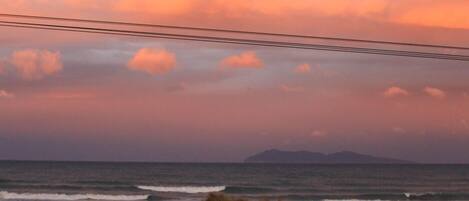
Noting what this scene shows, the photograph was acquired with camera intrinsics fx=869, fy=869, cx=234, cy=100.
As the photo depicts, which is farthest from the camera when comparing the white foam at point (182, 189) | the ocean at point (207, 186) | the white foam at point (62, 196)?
the white foam at point (182, 189)

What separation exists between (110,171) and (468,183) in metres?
31.9

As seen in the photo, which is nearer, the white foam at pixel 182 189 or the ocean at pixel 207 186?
the ocean at pixel 207 186

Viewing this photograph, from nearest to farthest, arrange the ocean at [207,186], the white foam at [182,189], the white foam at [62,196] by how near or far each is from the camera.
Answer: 1. the white foam at [62,196]
2. the ocean at [207,186]
3. the white foam at [182,189]

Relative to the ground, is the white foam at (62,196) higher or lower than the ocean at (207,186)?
lower

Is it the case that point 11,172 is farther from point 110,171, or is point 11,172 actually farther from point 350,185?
point 350,185

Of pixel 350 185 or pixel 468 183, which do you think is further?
pixel 468 183

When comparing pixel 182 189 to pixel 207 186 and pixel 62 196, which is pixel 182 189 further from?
pixel 62 196

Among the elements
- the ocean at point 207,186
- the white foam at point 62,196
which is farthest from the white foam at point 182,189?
the white foam at point 62,196

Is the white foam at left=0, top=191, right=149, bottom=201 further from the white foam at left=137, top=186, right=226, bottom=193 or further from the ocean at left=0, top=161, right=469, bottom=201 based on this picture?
the white foam at left=137, top=186, right=226, bottom=193

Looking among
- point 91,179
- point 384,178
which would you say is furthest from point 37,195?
point 384,178

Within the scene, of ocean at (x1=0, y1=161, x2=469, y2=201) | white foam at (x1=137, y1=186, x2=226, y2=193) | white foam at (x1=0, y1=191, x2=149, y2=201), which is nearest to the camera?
white foam at (x1=0, y1=191, x2=149, y2=201)

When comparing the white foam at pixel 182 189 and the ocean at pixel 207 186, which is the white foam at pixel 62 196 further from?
the white foam at pixel 182 189

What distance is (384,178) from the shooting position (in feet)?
252

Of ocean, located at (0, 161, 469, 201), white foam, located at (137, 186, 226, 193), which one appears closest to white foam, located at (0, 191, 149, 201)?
ocean, located at (0, 161, 469, 201)
